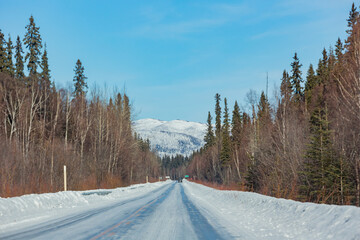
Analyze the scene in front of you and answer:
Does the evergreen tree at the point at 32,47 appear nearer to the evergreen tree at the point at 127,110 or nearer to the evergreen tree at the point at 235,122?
the evergreen tree at the point at 127,110

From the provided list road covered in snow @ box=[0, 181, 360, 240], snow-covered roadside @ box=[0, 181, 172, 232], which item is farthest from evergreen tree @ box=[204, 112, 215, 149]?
road covered in snow @ box=[0, 181, 360, 240]

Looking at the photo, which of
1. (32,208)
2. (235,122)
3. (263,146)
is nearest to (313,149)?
(263,146)

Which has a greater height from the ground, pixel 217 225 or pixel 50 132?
pixel 50 132

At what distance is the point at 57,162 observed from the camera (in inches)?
1028

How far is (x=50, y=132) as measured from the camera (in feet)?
148

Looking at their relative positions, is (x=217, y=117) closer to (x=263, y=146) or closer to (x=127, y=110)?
(x=127, y=110)

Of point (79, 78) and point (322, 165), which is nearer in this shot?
point (322, 165)

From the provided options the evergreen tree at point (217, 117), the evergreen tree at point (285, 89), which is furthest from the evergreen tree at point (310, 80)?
the evergreen tree at point (285, 89)

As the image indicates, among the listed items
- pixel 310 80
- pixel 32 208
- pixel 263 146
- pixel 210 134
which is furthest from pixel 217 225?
pixel 210 134

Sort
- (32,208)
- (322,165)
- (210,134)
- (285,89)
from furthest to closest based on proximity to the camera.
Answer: (210,134) → (285,89) → (322,165) → (32,208)

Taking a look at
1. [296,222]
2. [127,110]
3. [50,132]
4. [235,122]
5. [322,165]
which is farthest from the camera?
[235,122]

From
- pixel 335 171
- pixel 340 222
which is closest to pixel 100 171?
pixel 335 171

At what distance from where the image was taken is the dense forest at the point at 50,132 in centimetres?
2316

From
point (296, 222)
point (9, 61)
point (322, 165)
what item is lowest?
point (296, 222)
